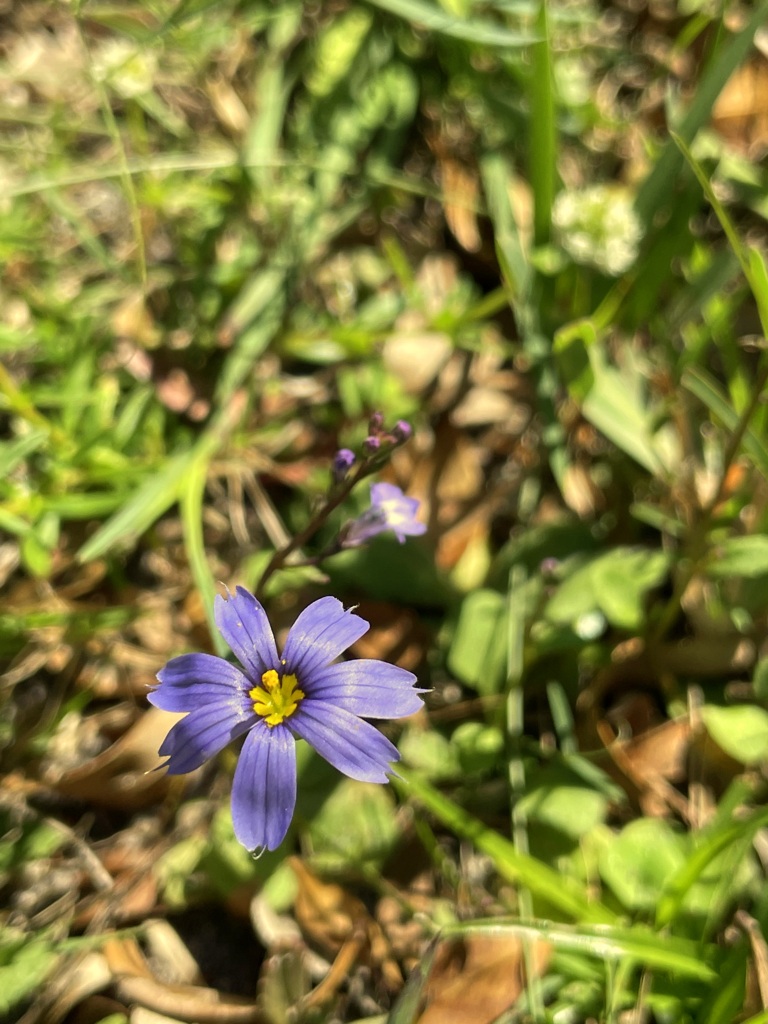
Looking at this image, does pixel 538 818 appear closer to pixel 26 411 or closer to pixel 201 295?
pixel 26 411

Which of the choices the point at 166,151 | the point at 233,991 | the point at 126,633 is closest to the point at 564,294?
the point at 166,151

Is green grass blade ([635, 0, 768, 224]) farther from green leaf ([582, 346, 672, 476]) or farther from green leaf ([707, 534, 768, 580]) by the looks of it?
green leaf ([707, 534, 768, 580])

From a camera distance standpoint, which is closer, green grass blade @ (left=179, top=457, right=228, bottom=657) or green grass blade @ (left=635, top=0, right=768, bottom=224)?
green grass blade @ (left=179, top=457, right=228, bottom=657)

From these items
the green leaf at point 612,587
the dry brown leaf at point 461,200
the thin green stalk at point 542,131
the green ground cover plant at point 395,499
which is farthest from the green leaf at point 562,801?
the dry brown leaf at point 461,200

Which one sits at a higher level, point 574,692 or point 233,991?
point 574,692

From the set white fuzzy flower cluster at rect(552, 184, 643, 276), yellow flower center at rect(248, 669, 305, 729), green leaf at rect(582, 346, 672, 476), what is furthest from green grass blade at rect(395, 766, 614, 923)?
white fuzzy flower cluster at rect(552, 184, 643, 276)

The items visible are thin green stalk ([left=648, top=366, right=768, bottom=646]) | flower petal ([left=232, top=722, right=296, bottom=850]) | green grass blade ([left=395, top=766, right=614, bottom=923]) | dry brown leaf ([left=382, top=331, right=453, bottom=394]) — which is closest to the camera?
flower petal ([left=232, top=722, right=296, bottom=850])

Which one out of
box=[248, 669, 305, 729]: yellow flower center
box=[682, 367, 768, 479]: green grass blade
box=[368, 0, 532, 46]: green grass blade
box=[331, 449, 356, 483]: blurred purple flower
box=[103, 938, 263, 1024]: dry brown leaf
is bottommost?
box=[103, 938, 263, 1024]: dry brown leaf
